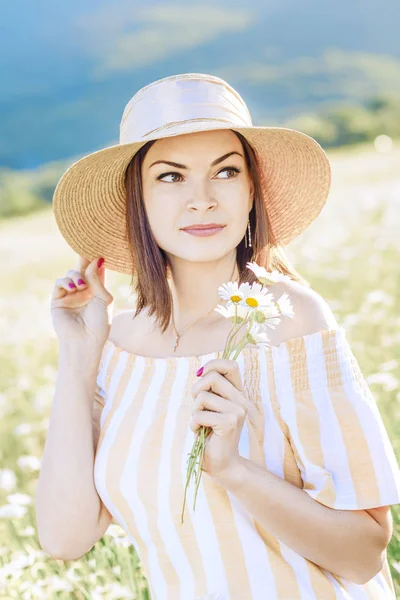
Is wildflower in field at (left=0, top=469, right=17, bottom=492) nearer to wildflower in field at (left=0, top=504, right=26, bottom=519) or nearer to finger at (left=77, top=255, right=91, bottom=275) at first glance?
wildflower in field at (left=0, top=504, right=26, bottom=519)

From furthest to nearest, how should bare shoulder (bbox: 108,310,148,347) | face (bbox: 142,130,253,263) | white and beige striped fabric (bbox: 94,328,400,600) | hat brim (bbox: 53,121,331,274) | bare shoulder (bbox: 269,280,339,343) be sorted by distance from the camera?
bare shoulder (bbox: 108,310,148,347)
hat brim (bbox: 53,121,331,274)
face (bbox: 142,130,253,263)
bare shoulder (bbox: 269,280,339,343)
white and beige striped fabric (bbox: 94,328,400,600)

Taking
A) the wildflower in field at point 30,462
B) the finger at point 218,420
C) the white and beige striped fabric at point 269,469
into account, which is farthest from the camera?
the wildflower in field at point 30,462

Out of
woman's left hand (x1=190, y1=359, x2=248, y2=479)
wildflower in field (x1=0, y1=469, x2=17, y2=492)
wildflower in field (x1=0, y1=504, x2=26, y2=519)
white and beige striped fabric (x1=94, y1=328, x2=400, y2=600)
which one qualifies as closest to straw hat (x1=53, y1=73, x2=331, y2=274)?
white and beige striped fabric (x1=94, y1=328, x2=400, y2=600)

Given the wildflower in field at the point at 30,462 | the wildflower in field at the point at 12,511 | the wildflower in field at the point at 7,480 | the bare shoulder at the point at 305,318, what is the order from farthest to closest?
the wildflower in field at the point at 30,462 < the wildflower in field at the point at 7,480 < the wildflower in field at the point at 12,511 < the bare shoulder at the point at 305,318

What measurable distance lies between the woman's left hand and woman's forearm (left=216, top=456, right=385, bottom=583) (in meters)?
0.08

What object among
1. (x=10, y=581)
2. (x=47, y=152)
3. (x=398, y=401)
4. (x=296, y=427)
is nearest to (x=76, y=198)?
(x=296, y=427)

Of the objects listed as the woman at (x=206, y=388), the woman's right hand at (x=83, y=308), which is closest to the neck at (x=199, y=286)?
the woman at (x=206, y=388)

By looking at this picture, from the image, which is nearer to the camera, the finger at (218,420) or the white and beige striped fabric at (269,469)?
the finger at (218,420)

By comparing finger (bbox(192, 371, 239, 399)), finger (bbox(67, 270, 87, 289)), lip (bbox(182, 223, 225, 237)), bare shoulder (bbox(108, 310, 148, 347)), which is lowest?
finger (bbox(192, 371, 239, 399))

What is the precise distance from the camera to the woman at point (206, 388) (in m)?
1.97

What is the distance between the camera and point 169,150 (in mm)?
2324

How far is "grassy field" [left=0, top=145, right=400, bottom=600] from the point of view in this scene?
9.11ft

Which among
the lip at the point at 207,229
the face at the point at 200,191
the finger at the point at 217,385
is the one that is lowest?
the finger at the point at 217,385

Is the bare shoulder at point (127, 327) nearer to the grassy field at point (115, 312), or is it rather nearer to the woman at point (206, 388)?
the woman at point (206, 388)
